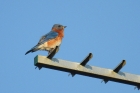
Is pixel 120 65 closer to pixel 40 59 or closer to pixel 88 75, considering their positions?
pixel 88 75

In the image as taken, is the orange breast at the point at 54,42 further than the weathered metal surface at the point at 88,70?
Yes

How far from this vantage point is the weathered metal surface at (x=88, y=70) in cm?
565

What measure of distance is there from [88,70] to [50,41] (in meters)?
6.88

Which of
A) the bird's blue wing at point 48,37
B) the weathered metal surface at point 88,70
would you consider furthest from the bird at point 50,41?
the weathered metal surface at point 88,70

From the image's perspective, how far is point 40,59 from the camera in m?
5.64

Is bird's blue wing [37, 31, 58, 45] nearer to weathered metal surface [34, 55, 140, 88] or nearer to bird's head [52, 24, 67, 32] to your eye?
bird's head [52, 24, 67, 32]

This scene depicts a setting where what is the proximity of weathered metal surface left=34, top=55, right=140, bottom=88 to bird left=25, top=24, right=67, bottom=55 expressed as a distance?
5.33 metres

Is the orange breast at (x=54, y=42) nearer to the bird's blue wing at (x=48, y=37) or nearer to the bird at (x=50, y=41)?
the bird at (x=50, y=41)

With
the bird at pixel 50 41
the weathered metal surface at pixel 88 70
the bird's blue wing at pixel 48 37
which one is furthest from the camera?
the bird's blue wing at pixel 48 37

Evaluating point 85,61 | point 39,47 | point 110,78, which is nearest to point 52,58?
point 85,61

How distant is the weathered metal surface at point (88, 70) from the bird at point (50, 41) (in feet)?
17.5

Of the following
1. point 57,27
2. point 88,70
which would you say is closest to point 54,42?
point 57,27

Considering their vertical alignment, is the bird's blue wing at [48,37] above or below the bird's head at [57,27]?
A: below

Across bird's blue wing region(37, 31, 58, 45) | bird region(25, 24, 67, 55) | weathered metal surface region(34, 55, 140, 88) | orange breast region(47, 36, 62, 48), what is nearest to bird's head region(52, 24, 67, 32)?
bird region(25, 24, 67, 55)
